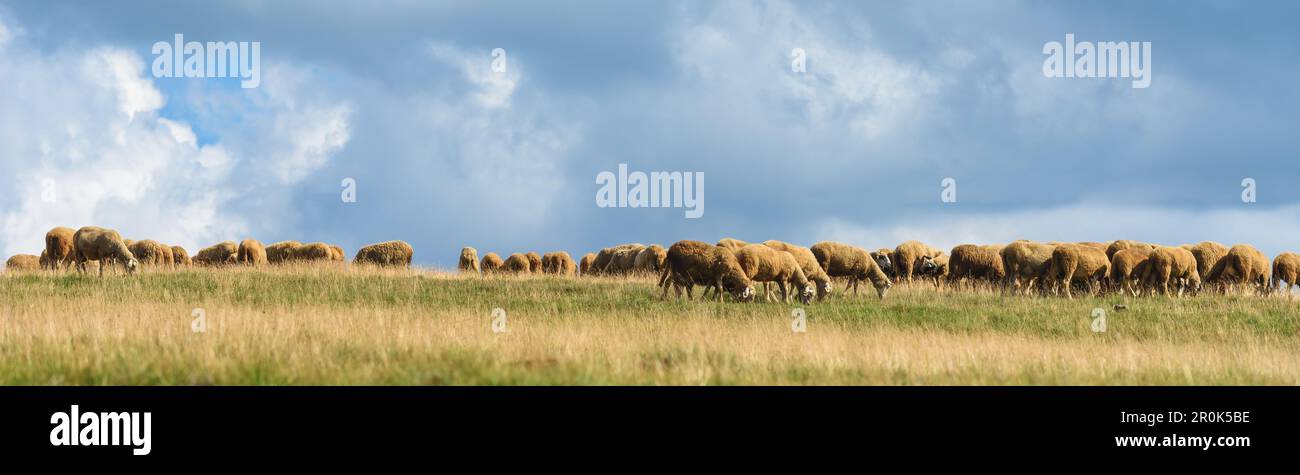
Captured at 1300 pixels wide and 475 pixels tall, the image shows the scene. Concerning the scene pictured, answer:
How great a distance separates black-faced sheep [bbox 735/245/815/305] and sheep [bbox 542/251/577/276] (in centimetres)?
4906

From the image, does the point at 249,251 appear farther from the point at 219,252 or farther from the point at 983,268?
the point at 983,268

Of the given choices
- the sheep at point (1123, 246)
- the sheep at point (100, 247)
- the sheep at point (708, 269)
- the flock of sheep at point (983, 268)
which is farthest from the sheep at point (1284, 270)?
the sheep at point (100, 247)

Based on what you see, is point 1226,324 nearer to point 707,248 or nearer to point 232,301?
point 707,248

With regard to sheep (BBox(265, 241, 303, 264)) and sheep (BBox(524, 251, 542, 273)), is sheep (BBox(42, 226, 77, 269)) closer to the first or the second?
sheep (BBox(265, 241, 303, 264))

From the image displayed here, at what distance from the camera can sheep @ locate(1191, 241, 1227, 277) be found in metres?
45.0

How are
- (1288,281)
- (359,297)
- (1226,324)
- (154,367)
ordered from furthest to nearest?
(1288,281)
(359,297)
(1226,324)
(154,367)

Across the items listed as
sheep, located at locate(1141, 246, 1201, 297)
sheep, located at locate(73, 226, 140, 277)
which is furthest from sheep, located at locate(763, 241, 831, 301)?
sheep, located at locate(73, 226, 140, 277)

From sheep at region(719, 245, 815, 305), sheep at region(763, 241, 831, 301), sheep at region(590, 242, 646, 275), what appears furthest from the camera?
sheep at region(590, 242, 646, 275)

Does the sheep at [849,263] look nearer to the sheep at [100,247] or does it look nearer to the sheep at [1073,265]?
the sheep at [1073,265]

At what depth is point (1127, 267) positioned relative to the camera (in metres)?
38.1

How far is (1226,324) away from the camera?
25.1m
